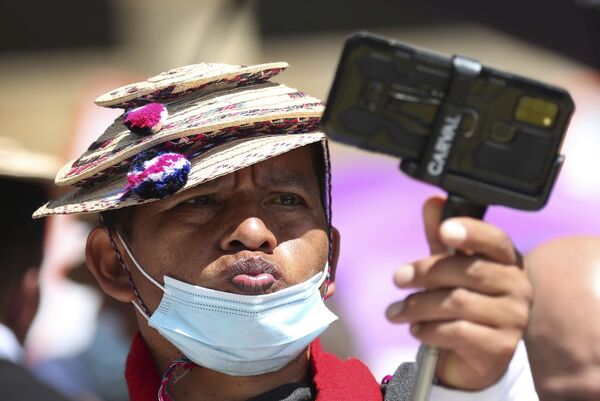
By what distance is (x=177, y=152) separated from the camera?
210 centimetres

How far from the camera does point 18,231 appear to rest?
3.71 meters

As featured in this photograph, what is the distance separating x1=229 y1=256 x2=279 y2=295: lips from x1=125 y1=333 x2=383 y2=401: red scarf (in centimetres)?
28

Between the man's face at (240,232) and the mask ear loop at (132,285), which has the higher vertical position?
the man's face at (240,232)

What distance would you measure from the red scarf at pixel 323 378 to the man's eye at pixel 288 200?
324mm

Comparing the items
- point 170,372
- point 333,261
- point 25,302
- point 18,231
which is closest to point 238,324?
point 170,372

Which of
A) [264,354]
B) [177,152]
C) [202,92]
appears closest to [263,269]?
[264,354]

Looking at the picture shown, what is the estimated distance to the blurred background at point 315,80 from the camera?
16.3 feet

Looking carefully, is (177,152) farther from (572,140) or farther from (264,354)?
(572,140)

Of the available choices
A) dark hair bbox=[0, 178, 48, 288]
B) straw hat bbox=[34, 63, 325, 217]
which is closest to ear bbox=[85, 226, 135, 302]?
straw hat bbox=[34, 63, 325, 217]

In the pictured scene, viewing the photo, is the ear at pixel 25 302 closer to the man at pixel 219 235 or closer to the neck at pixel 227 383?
the man at pixel 219 235

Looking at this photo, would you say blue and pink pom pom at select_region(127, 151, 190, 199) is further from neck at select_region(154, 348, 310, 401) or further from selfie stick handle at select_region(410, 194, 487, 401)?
selfie stick handle at select_region(410, 194, 487, 401)

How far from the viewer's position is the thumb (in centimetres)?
147

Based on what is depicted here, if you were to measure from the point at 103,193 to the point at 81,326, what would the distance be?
2711mm

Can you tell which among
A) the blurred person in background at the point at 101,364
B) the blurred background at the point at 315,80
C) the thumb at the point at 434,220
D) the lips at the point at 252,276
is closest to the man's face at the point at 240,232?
the lips at the point at 252,276
